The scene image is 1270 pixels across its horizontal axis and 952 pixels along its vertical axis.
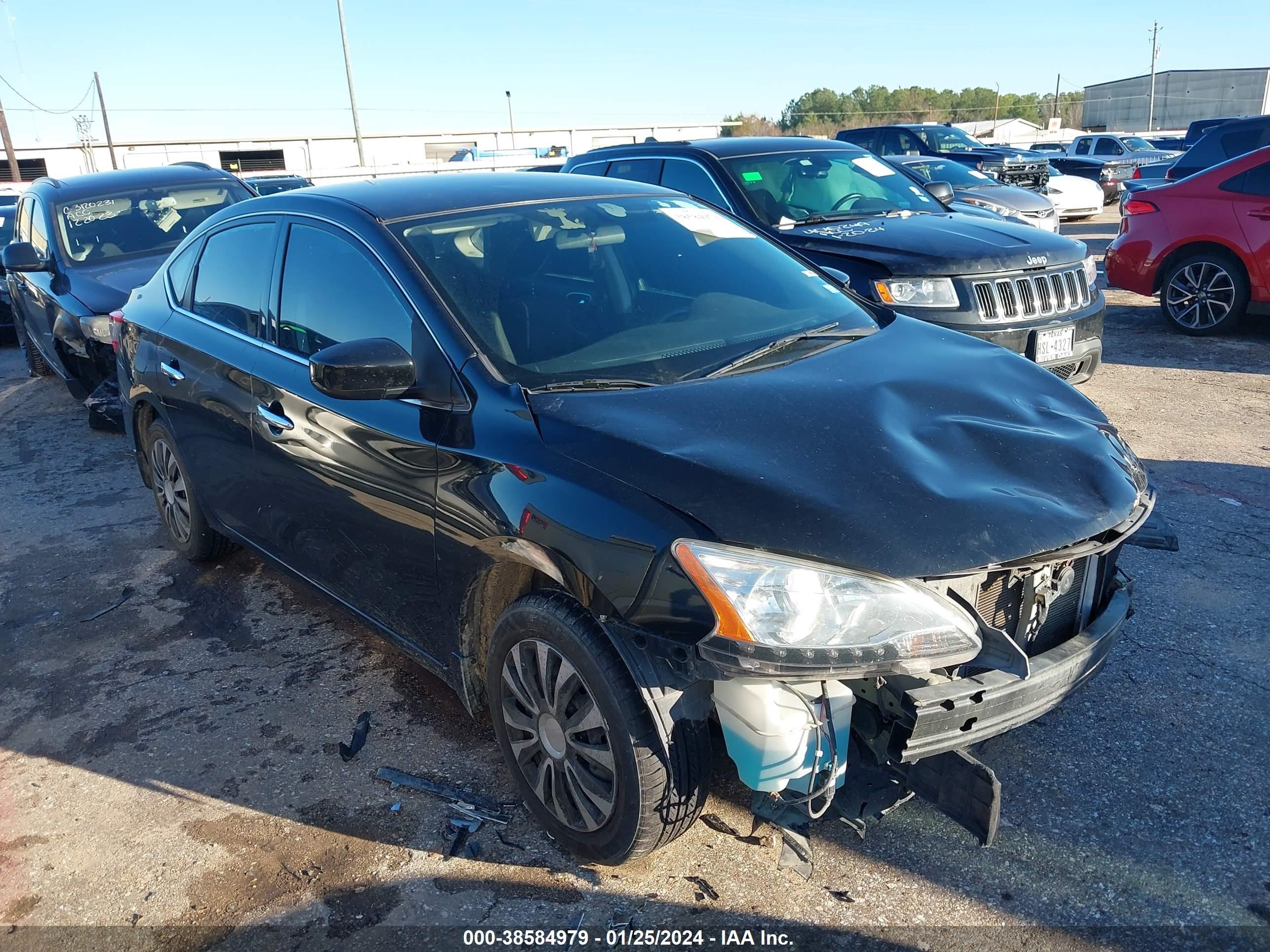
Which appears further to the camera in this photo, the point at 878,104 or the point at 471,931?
the point at 878,104

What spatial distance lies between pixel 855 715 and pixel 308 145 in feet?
108

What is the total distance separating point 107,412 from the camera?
7355 millimetres

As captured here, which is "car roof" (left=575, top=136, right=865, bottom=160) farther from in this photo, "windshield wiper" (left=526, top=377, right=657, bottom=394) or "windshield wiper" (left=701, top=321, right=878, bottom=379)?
"windshield wiper" (left=526, top=377, right=657, bottom=394)

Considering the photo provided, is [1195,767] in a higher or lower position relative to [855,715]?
lower

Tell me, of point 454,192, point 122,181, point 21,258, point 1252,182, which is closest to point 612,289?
point 454,192

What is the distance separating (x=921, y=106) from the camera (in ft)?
308

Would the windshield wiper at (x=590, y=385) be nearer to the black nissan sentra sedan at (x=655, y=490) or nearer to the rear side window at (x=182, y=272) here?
the black nissan sentra sedan at (x=655, y=490)

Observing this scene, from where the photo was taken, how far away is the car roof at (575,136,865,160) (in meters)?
7.42

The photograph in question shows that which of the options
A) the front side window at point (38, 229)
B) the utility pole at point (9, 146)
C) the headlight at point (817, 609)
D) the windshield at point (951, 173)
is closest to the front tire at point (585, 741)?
the headlight at point (817, 609)

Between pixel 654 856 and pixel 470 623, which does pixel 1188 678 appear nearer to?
pixel 654 856

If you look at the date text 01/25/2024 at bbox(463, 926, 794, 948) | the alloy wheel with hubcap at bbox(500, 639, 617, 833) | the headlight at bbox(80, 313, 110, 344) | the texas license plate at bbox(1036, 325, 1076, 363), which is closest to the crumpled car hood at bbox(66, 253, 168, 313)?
the headlight at bbox(80, 313, 110, 344)

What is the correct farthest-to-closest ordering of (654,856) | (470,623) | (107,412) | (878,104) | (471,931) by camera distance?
(878,104) < (107,412) < (470,623) < (654,856) < (471,931)

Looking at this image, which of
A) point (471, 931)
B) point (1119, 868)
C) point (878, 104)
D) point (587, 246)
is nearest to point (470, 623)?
point (471, 931)

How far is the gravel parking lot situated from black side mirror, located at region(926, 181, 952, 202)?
3.70 metres
